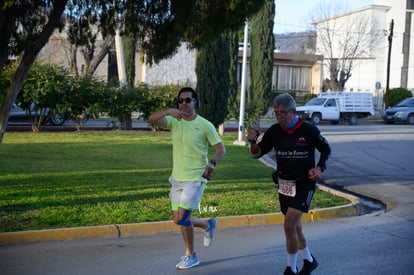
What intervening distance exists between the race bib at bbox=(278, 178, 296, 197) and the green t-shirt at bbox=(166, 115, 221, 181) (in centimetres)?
84

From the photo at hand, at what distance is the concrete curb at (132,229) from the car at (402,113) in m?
31.4

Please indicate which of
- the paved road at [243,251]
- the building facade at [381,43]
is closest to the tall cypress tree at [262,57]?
the paved road at [243,251]

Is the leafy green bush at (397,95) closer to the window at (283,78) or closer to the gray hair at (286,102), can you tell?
the window at (283,78)

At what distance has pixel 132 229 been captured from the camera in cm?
801

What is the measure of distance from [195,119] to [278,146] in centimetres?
94

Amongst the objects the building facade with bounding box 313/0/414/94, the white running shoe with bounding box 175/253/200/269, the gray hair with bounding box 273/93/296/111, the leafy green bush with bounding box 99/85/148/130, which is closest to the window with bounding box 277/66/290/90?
the building facade with bounding box 313/0/414/94

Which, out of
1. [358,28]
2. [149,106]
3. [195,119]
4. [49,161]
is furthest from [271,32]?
[358,28]

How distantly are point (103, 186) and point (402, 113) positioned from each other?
3229 centimetres

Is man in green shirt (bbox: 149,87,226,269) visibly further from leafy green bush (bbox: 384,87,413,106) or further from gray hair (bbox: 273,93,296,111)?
leafy green bush (bbox: 384,87,413,106)

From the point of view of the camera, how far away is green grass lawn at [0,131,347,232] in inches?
336

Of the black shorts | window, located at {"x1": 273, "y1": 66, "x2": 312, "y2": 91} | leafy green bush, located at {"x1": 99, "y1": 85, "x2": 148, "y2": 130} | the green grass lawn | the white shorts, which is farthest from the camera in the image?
window, located at {"x1": 273, "y1": 66, "x2": 312, "y2": 91}

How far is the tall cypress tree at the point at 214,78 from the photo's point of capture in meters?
20.3

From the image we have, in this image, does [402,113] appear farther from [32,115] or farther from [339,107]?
[32,115]

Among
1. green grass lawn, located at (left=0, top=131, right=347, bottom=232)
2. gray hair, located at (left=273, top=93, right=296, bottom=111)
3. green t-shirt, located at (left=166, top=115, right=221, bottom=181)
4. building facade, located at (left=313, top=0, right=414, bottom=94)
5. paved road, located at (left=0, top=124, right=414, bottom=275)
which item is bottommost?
paved road, located at (left=0, top=124, right=414, bottom=275)
